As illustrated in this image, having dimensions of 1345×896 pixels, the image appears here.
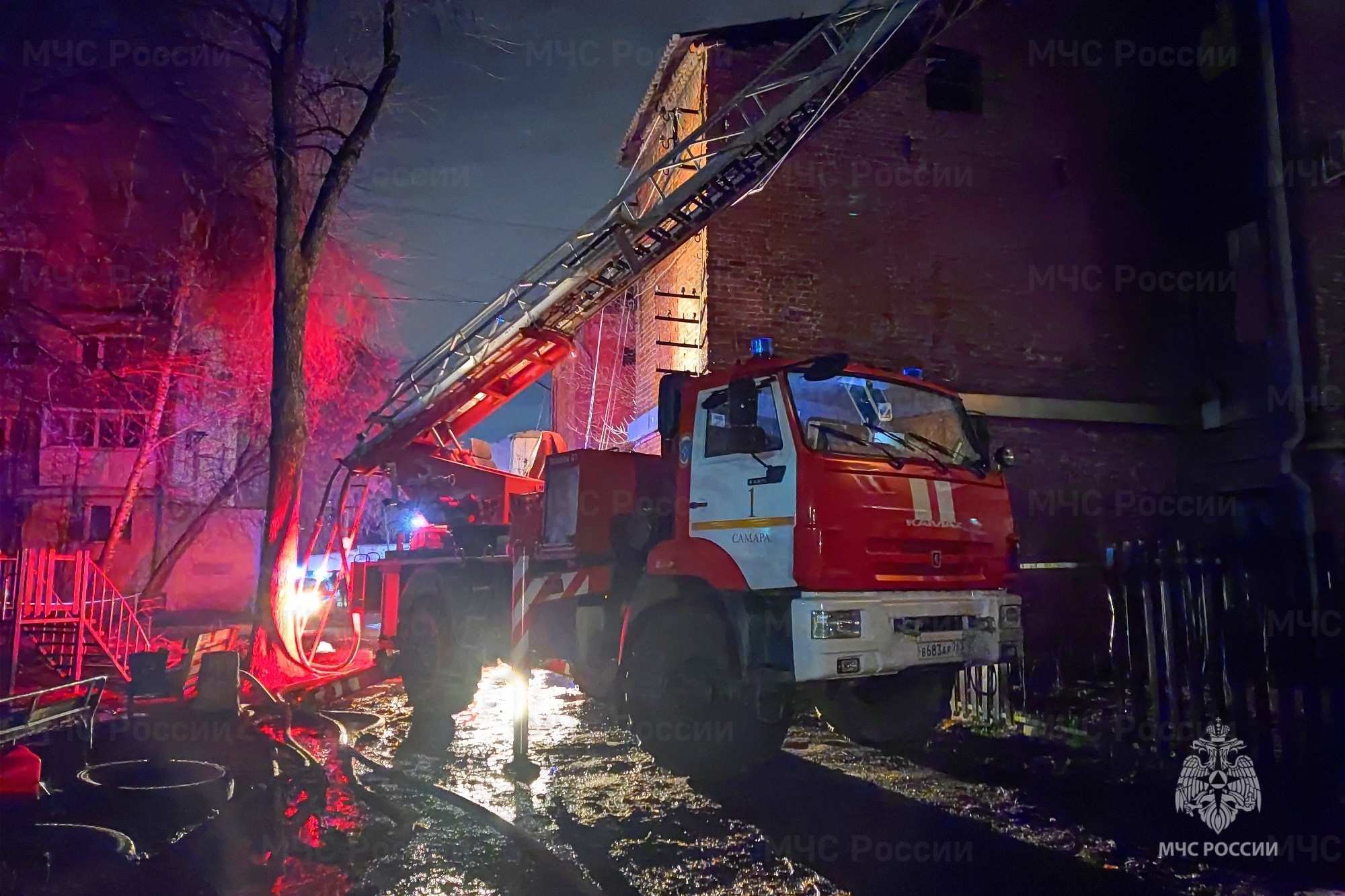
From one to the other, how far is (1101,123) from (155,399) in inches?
668

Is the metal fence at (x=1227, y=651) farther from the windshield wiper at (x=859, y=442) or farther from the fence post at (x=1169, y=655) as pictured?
the windshield wiper at (x=859, y=442)

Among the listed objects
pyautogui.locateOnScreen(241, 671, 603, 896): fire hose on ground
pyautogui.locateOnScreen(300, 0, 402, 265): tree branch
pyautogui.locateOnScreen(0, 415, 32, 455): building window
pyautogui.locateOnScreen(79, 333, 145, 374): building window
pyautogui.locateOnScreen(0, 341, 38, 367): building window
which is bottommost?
pyautogui.locateOnScreen(241, 671, 603, 896): fire hose on ground

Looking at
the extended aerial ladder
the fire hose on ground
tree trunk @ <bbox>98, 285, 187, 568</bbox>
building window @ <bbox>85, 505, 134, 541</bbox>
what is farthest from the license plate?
building window @ <bbox>85, 505, 134, 541</bbox>

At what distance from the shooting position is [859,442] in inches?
225

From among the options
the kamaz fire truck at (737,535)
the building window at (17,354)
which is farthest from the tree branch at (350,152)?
the building window at (17,354)

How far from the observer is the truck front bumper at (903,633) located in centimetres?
514

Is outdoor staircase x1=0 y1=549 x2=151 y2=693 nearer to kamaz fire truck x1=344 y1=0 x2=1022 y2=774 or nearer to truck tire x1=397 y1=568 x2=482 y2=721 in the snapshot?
truck tire x1=397 y1=568 x2=482 y2=721

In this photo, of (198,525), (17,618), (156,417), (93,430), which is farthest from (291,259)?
(93,430)

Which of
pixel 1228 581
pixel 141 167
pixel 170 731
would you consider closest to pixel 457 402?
pixel 170 731

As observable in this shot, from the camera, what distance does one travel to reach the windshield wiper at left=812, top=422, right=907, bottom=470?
5664 mm

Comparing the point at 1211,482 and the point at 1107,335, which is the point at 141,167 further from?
the point at 1211,482

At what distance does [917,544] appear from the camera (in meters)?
5.64

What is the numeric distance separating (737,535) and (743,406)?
84 centimetres

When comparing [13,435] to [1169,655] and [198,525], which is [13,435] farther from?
[1169,655]
